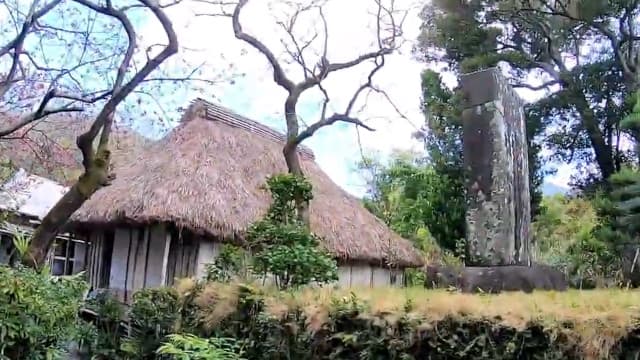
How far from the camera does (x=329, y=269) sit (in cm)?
671

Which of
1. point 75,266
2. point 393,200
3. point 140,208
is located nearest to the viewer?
point 140,208

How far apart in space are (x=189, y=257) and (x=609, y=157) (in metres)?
9.31

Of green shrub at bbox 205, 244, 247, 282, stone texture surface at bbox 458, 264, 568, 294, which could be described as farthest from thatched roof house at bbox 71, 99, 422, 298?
stone texture surface at bbox 458, 264, 568, 294

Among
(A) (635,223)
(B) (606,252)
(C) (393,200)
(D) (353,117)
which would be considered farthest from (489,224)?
(C) (393,200)

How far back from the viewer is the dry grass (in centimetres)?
380

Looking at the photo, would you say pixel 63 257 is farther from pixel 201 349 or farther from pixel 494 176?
pixel 494 176

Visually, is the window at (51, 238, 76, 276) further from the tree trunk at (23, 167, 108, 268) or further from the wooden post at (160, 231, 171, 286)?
the tree trunk at (23, 167, 108, 268)

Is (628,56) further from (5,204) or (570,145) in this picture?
(5,204)

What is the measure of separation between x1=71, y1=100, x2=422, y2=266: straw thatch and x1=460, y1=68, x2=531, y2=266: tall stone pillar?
3788 millimetres

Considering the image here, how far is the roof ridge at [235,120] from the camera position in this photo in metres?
13.0

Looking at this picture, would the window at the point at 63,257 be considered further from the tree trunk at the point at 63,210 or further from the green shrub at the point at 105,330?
the green shrub at the point at 105,330

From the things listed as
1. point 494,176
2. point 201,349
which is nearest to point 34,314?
point 201,349

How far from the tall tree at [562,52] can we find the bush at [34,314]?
1048cm

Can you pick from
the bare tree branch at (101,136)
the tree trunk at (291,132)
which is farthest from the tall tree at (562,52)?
the bare tree branch at (101,136)
